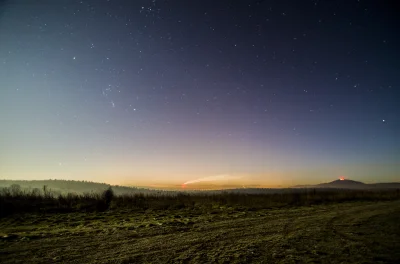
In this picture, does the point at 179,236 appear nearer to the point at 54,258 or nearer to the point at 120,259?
the point at 120,259

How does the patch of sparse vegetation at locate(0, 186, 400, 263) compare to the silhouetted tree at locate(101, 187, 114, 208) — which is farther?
the silhouetted tree at locate(101, 187, 114, 208)

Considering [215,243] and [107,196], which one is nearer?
[215,243]

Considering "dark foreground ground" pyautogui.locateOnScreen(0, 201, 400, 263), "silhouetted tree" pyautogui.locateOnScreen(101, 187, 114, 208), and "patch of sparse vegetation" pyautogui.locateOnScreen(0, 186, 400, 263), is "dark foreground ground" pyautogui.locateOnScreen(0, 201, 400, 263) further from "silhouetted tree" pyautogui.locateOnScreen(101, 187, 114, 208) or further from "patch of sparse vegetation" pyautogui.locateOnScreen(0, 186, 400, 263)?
"silhouetted tree" pyautogui.locateOnScreen(101, 187, 114, 208)

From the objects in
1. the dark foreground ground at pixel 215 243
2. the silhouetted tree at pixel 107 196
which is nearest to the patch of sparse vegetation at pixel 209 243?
the dark foreground ground at pixel 215 243

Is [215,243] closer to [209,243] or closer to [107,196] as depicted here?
[209,243]

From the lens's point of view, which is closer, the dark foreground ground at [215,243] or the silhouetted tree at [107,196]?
the dark foreground ground at [215,243]

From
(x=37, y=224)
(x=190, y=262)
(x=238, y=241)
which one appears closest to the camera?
(x=190, y=262)

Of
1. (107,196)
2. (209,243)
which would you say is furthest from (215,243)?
(107,196)

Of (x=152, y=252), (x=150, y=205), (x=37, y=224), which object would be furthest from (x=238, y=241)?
(x=150, y=205)

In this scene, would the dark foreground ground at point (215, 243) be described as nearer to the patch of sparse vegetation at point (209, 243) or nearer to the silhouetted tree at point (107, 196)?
the patch of sparse vegetation at point (209, 243)

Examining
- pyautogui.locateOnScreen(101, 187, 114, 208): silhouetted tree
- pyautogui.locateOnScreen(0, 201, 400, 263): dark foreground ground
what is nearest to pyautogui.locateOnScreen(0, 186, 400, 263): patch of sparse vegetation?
pyautogui.locateOnScreen(0, 201, 400, 263): dark foreground ground

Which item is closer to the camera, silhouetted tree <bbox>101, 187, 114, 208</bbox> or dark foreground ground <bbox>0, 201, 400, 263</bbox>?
dark foreground ground <bbox>0, 201, 400, 263</bbox>

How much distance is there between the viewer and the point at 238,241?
7004 mm

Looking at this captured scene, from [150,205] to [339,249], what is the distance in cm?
1349
